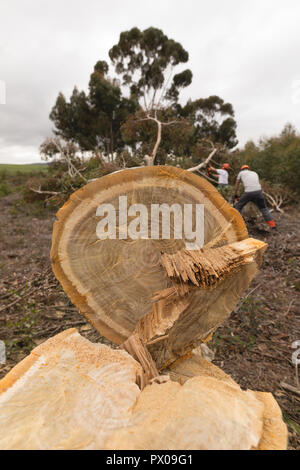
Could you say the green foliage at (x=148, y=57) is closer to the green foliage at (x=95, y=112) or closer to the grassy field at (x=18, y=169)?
the green foliage at (x=95, y=112)

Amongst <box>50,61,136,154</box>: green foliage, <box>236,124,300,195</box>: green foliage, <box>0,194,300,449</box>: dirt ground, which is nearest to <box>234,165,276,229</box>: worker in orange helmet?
<box>0,194,300,449</box>: dirt ground

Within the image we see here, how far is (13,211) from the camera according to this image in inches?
284

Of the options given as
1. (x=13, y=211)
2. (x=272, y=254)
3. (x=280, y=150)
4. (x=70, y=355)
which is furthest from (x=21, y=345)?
(x=280, y=150)

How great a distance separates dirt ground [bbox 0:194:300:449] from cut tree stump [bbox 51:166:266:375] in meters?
0.68

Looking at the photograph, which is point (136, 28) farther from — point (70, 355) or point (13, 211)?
point (70, 355)

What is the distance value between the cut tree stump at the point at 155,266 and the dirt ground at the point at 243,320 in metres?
0.68

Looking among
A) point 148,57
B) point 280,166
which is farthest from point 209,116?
point 280,166

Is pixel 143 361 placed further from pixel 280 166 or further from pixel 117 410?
pixel 280 166

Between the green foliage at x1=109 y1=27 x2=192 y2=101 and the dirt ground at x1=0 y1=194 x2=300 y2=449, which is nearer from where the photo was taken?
the dirt ground at x1=0 y1=194 x2=300 y2=449

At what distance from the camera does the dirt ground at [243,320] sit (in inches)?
61.5

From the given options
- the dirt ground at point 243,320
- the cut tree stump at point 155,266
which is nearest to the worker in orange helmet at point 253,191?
the dirt ground at point 243,320

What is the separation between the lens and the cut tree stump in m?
1.04

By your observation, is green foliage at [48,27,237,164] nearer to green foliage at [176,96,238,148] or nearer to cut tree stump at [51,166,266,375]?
green foliage at [176,96,238,148]

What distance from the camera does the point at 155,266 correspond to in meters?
1.12
